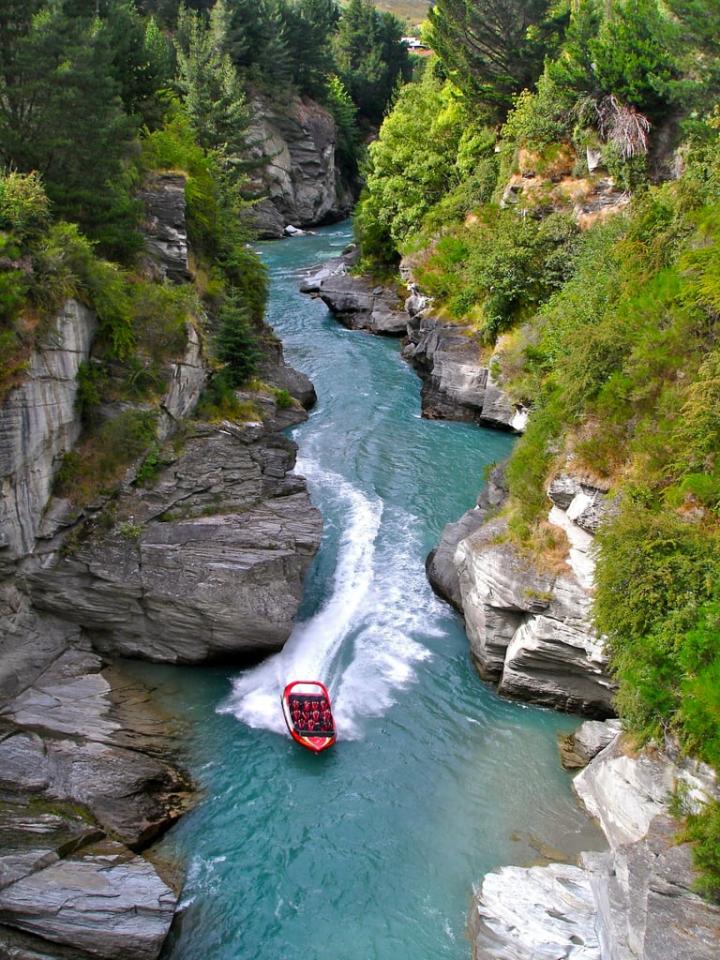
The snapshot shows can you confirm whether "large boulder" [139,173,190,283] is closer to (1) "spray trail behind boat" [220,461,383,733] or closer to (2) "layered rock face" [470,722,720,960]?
(1) "spray trail behind boat" [220,461,383,733]

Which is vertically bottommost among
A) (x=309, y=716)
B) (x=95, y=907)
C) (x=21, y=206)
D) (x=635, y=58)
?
(x=95, y=907)

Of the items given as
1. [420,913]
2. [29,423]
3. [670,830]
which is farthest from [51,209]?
[670,830]

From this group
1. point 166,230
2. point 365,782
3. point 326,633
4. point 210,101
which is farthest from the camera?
point 210,101

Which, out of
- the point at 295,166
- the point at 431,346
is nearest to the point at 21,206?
the point at 431,346

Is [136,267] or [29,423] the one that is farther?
[136,267]

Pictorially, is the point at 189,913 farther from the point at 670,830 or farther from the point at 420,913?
the point at 670,830

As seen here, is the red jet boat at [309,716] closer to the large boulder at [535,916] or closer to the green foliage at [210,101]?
the large boulder at [535,916]

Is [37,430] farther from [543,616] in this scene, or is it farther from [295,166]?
[295,166]
